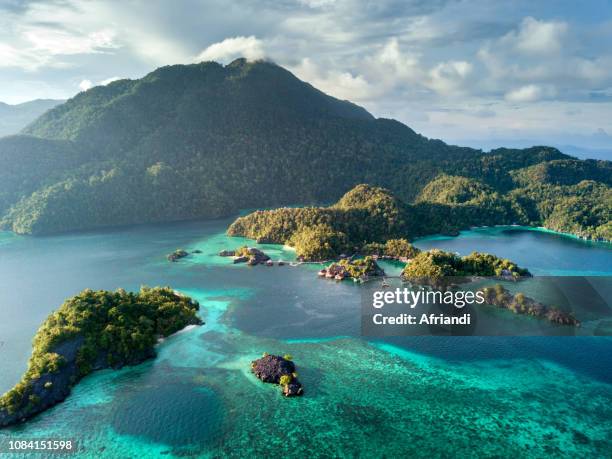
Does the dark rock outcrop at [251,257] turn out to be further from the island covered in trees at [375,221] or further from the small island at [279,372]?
the small island at [279,372]

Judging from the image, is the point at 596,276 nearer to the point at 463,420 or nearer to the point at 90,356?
the point at 463,420

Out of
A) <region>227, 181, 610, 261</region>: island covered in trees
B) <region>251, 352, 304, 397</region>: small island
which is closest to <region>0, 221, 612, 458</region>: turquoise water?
<region>251, 352, 304, 397</region>: small island

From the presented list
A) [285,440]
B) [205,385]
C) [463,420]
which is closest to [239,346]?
[205,385]

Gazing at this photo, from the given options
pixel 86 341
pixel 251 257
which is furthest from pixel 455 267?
pixel 86 341

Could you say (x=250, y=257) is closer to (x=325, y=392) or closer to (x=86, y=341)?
(x=86, y=341)

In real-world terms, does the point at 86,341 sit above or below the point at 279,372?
above

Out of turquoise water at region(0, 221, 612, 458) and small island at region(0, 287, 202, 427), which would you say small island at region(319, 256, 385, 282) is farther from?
small island at region(0, 287, 202, 427)

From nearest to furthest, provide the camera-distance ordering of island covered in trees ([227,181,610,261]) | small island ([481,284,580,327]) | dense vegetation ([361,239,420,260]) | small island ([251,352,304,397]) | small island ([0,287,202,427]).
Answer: small island ([0,287,202,427]) → small island ([251,352,304,397]) → small island ([481,284,580,327]) → dense vegetation ([361,239,420,260]) → island covered in trees ([227,181,610,261])
